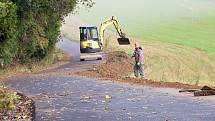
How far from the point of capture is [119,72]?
36.9 metres

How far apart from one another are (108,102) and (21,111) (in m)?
3.02

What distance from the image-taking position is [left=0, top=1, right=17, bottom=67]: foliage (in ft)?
95.5

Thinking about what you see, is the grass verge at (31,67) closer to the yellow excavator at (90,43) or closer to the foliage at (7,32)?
the foliage at (7,32)

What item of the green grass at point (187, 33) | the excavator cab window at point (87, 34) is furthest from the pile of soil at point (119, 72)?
the green grass at point (187, 33)

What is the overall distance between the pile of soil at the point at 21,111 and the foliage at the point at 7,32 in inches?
360

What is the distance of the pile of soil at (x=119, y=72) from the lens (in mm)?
26422

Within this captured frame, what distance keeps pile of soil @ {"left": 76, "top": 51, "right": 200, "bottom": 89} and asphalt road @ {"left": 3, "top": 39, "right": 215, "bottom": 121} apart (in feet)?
5.55

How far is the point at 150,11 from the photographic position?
106 m

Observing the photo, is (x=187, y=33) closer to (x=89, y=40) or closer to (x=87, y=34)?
(x=87, y=34)

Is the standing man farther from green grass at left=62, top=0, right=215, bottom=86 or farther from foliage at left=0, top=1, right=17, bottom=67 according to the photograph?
foliage at left=0, top=1, right=17, bottom=67

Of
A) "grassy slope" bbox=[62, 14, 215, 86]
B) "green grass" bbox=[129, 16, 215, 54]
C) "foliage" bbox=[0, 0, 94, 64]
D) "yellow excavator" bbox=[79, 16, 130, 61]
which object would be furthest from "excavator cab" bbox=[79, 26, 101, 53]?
"green grass" bbox=[129, 16, 215, 54]

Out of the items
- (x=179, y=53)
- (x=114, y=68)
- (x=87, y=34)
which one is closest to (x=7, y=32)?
(x=114, y=68)

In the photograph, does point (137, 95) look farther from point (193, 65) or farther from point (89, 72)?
point (193, 65)

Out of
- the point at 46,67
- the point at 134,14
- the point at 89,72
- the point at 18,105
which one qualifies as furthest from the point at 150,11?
the point at 18,105
